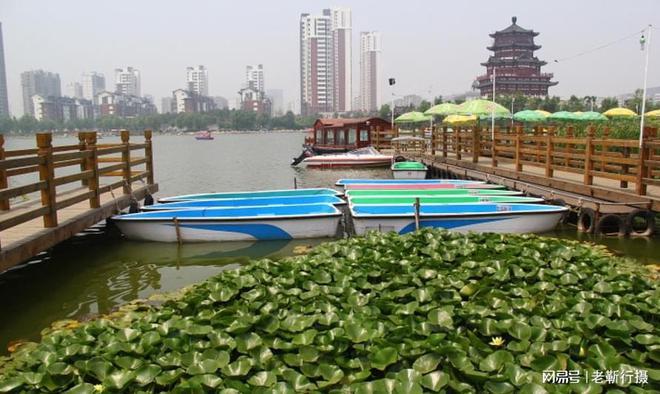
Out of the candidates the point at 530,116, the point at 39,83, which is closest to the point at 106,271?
the point at 530,116

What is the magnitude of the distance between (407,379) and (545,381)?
0.78 metres

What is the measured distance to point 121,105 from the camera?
147375 mm

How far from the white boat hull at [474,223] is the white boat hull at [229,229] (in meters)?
0.68

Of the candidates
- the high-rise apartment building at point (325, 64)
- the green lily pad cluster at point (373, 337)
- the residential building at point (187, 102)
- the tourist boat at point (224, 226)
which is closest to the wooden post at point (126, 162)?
the tourist boat at point (224, 226)

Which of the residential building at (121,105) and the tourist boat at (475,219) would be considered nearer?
the tourist boat at (475,219)

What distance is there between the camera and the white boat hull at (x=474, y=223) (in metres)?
9.50

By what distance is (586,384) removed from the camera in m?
2.92

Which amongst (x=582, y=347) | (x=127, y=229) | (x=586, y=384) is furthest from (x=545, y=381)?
(x=127, y=229)

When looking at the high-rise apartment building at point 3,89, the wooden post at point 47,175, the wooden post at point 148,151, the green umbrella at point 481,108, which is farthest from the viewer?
the high-rise apartment building at point 3,89

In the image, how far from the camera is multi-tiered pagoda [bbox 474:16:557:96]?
74.2m

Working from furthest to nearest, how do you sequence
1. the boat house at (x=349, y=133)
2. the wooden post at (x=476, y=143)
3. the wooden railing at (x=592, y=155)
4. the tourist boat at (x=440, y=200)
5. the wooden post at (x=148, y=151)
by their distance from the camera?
the boat house at (x=349, y=133), the wooden post at (x=476, y=143), the wooden post at (x=148, y=151), the tourist boat at (x=440, y=200), the wooden railing at (x=592, y=155)

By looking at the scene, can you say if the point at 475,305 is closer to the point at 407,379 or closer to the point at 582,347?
the point at 582,347

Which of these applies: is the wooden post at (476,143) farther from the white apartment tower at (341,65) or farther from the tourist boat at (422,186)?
the white apartment tower at (341,65)

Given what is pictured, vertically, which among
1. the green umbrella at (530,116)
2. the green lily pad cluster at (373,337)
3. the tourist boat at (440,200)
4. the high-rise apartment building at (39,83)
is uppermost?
the high-rise apartment building at (39,83)
